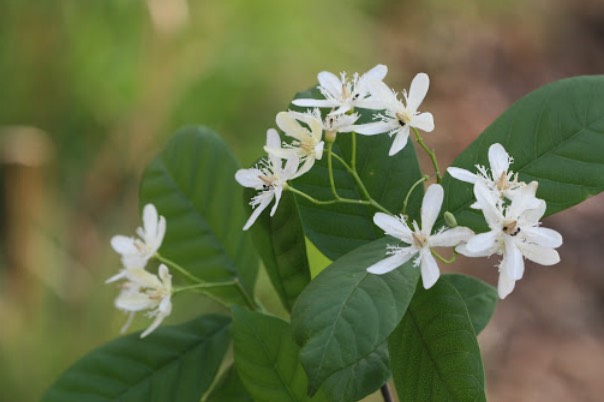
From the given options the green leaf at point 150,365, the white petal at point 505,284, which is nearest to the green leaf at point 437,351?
the white petal at point 505,284

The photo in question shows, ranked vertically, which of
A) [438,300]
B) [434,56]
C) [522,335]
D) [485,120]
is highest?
[438,300]

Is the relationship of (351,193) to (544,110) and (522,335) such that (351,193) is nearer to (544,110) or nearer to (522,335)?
(544,110)

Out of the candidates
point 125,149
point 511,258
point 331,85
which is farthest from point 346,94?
point 125,149

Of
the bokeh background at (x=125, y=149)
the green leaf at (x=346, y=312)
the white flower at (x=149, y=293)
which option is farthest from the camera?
the bokeh background at (x=125, y=149)

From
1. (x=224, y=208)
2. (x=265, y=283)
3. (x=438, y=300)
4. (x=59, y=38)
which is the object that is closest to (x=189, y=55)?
(x=59, y=38)

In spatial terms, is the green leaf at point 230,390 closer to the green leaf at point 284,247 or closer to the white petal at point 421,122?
the green leaf at point 284,247

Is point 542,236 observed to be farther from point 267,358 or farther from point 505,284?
point 267,358
